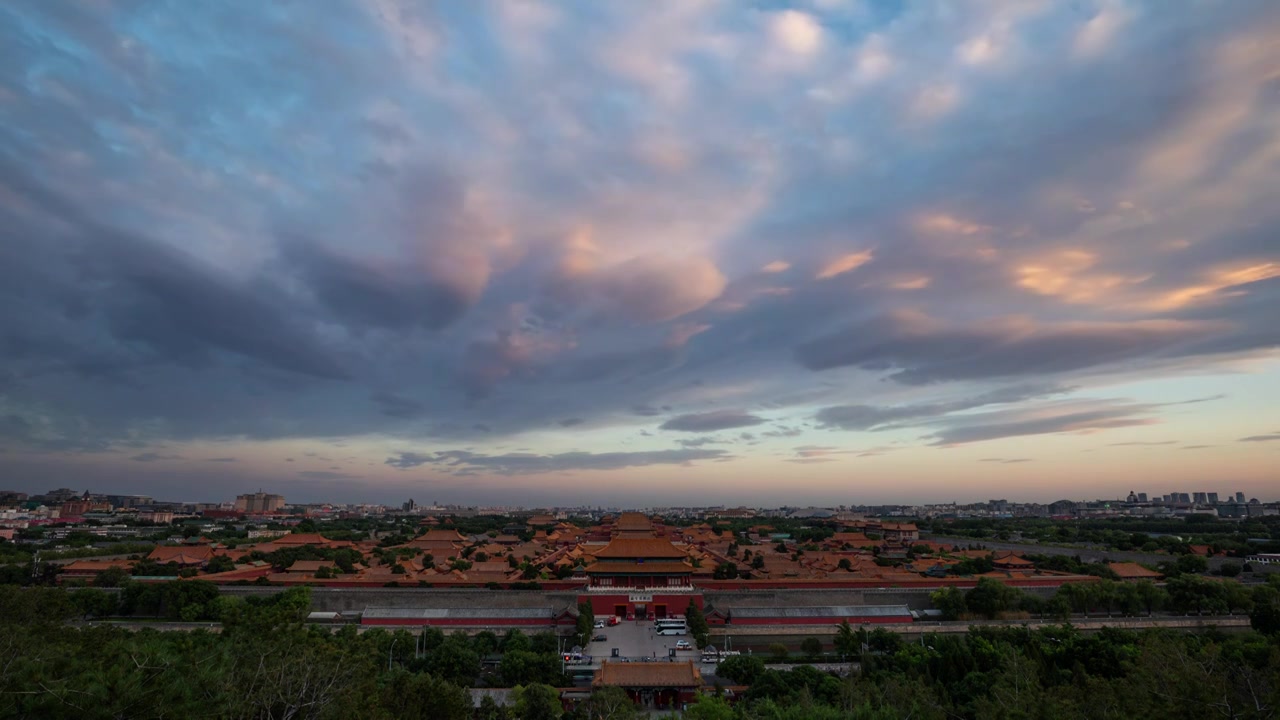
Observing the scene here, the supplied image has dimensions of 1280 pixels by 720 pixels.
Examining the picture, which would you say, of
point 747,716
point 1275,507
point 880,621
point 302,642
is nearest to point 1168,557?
point 880,621

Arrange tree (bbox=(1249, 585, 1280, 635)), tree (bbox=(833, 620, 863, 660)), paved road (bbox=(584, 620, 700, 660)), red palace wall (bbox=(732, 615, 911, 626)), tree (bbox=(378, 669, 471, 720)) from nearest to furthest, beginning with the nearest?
tree (bbox=(378, 669, 471, 720)) → tree (bbox=(833, 620, 863, 660)) → tree (bbox=(1249, 585, 1280, 635)) → paved road (bbox=(584, 620, 700, 660)) → red palace wall (bbox=(732, 615, 911, 626))

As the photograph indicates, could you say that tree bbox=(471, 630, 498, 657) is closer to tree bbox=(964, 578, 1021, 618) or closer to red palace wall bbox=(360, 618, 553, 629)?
red palace wall bbox=(360, 618, 553, 629)

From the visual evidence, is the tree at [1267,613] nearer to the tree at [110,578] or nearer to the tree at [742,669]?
the tree at [742,669]

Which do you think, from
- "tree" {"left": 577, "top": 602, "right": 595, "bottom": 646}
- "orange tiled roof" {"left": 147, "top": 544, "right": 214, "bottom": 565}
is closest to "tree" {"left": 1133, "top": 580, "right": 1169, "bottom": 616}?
"tree" {"left": 577, "top": 602, "right": 595, "bottom": 646}

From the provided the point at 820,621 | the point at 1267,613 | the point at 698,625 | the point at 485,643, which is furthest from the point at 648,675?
the point at 1267,613

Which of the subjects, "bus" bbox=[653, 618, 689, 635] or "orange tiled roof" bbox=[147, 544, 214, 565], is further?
"orange tiled roof" bbox=[147, 544, 214, 565]

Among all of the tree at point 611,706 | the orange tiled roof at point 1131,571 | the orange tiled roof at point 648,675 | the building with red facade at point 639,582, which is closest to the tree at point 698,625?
the building with red facade at point 639,582

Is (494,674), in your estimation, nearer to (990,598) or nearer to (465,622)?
(465,622)
